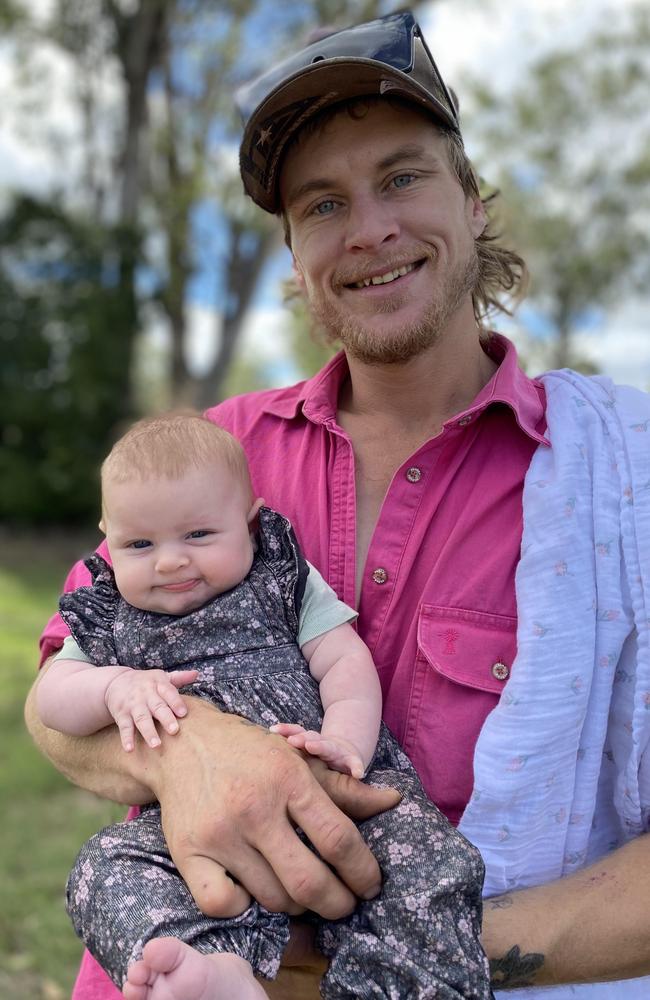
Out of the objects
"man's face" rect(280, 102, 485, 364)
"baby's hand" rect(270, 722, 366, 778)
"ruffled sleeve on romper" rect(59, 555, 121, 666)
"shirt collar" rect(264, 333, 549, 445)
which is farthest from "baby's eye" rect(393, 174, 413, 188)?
"baby's hand" rect(270, 722, 366, 778)

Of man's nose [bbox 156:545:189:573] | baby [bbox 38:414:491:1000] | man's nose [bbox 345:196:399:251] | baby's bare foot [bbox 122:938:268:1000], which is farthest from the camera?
man's nose [bbox 345:196:399:251]

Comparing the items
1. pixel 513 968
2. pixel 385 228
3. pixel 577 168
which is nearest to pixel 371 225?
pixel 385 228

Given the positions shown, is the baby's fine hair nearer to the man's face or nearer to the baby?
the baby

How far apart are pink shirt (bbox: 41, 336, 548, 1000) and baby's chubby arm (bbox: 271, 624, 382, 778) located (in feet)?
0.39

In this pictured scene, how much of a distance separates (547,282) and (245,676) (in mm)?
21555

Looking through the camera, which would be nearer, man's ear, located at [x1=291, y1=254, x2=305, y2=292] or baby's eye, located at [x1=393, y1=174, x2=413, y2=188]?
baby's eye, located at [x1=393, y1=174, x2=413, y2=188]

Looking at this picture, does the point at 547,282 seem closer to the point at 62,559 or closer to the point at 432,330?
the point at 62,559

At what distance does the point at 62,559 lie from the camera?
40.8 ft

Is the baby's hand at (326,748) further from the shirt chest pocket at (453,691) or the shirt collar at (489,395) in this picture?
the shirt collar at (489,395)

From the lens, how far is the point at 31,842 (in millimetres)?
5059

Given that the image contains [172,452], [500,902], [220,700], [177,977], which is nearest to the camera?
[177,977]

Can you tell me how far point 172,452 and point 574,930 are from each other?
130 cm

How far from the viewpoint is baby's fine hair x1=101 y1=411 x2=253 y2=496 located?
84.7 inches

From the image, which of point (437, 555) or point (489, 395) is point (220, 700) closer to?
point (437, 555)
